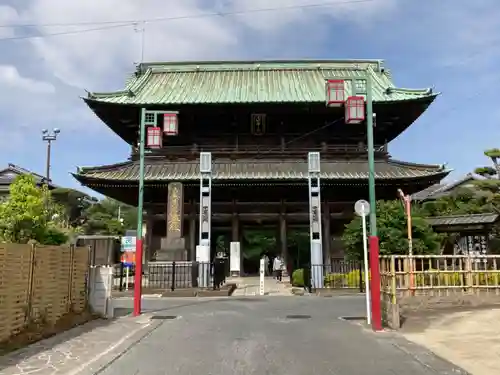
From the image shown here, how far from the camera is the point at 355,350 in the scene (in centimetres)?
888

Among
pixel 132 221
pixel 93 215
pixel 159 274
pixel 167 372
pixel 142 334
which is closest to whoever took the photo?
pixel 167 372

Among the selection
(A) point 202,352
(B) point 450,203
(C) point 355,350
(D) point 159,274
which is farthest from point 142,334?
(B) point 450,203

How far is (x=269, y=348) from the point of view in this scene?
905 cm

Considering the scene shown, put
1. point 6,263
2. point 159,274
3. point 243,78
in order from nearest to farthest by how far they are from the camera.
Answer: point 6,263, point 159,274, point 243,78

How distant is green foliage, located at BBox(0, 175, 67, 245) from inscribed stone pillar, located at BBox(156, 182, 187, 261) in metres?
4.76

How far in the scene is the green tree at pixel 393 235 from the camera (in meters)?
23.2

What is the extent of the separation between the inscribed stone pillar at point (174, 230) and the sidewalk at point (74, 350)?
453 inches

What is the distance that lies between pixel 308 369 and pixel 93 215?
46309 mm

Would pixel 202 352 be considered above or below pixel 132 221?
below

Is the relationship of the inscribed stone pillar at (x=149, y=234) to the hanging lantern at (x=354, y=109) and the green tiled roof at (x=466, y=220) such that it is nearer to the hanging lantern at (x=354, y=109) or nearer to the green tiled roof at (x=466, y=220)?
the green tiled roof at (x=466, y=220)

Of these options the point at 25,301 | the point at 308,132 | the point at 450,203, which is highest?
the point at 308,132

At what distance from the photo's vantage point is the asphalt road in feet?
24.2

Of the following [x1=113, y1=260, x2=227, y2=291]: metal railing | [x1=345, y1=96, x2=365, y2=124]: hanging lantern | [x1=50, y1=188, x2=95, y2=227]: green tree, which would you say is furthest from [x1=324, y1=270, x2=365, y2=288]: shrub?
[x1=50, y1=188, x2=95, y2=227]: green tree

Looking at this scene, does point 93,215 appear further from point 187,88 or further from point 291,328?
point 291,328
